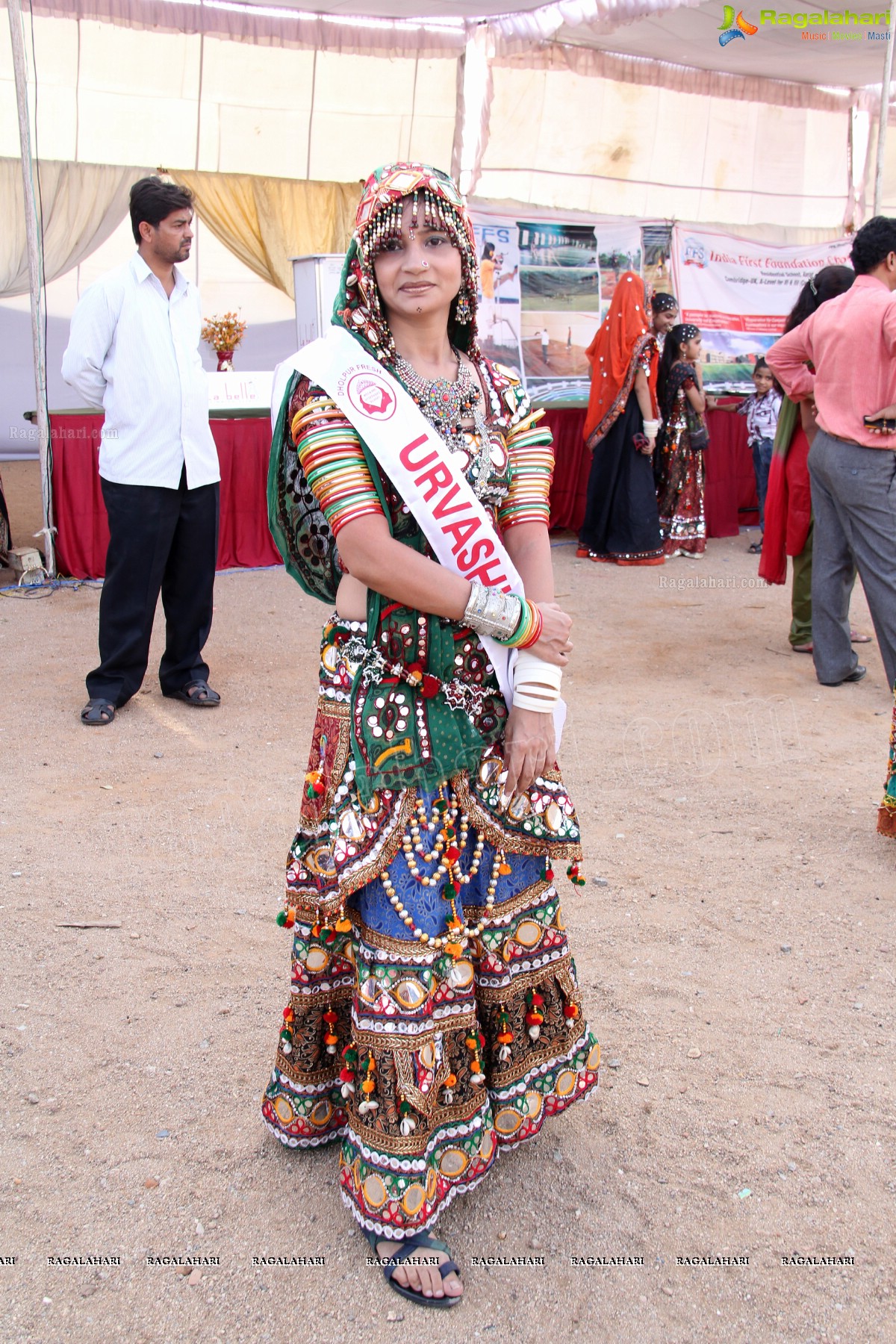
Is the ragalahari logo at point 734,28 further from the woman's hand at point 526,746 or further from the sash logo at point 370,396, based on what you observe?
the woman's hand at point 526,746

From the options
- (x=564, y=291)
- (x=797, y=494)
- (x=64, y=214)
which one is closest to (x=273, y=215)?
(x=64, y=214)

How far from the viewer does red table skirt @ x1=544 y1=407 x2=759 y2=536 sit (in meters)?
8.67

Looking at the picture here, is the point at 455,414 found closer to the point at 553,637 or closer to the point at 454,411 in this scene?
the point at 454,411

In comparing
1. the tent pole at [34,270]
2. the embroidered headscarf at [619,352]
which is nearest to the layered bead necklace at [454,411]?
the tent pole at [34,270]

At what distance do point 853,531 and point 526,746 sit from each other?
3.41m

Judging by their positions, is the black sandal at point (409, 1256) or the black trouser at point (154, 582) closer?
the black sandal at point (409, 1256)

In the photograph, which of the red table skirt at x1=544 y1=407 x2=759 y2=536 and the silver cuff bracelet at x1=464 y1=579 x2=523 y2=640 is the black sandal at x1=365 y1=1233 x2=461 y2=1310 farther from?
the red table skirt at x1=544 y1=407 x2=759 y2=536

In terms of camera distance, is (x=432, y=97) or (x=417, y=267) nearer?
(x=417, y=267)

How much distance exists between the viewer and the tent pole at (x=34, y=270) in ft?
20.2

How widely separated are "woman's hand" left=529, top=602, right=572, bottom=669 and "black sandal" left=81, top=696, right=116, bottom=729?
3109mm

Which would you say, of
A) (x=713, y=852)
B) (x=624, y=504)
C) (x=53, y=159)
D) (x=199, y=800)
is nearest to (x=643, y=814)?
(x=713, y=852)

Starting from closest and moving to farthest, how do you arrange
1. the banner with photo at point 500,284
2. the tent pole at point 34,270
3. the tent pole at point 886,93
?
1. the tent pole at point 34,270
2. the tent pole at point 886,93
3. the banner with photo at point 500,284

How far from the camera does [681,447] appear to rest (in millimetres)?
8188

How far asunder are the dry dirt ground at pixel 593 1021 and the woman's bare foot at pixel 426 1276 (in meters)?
0.04
